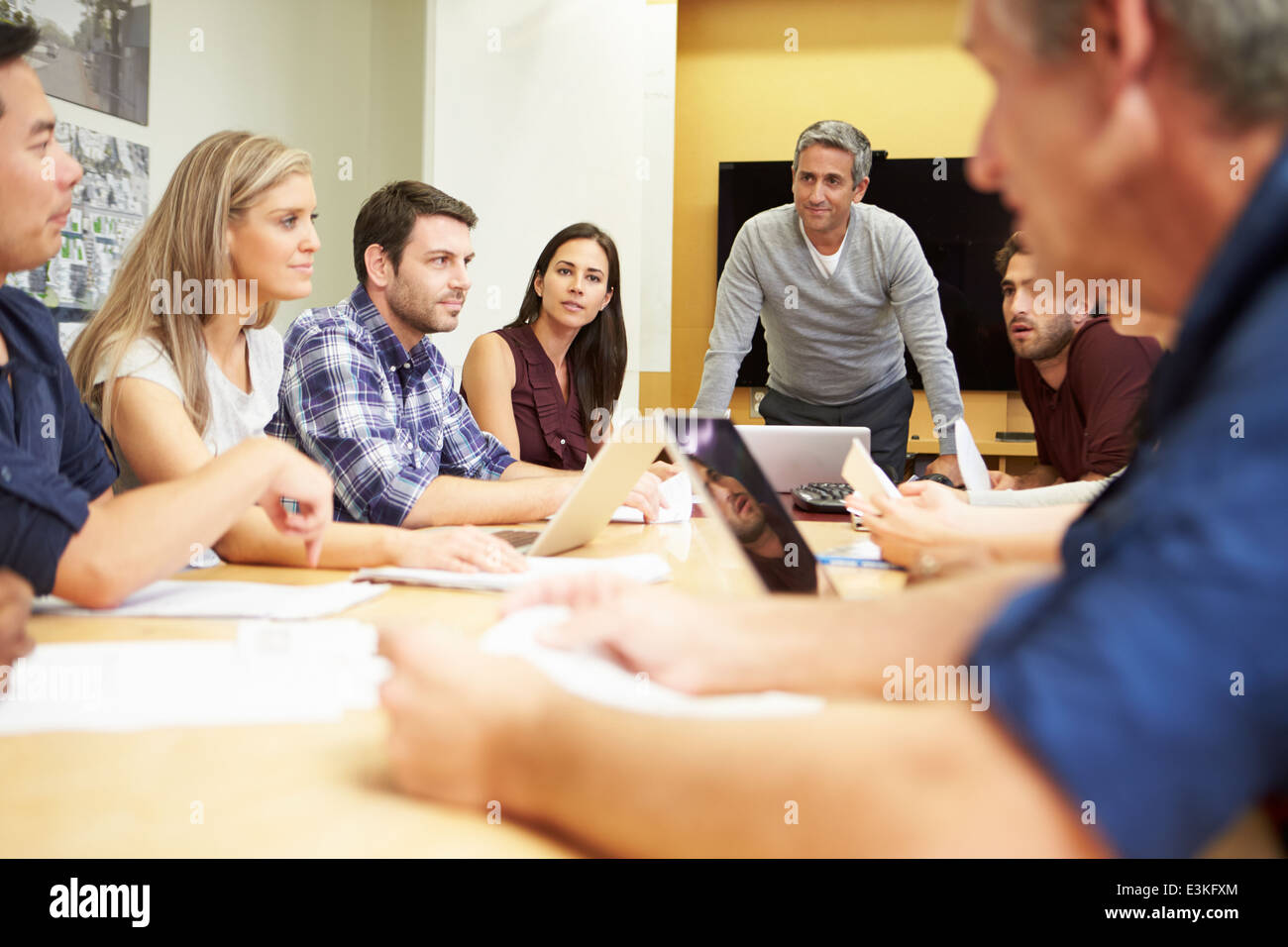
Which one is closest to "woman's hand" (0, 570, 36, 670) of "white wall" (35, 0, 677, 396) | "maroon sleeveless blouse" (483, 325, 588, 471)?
"maroon sleeveless blouse" (483, 325, 588, 471)

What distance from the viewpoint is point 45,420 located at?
1.31 metres

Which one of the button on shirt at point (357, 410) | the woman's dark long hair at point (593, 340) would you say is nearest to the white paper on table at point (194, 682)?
the button on shirt at point (357, 410)

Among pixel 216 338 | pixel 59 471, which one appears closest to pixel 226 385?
pixel 216 338

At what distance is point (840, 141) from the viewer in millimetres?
3326

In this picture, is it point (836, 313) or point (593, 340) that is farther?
point (836, 313)

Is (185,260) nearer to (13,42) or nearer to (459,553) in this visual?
(13,42)

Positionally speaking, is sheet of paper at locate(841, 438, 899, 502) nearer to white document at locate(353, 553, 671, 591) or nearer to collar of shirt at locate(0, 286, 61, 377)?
white document at locate(353, 553, 671, 591)

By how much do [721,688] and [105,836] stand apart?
0.35 metres

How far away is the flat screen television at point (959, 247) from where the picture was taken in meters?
4.70

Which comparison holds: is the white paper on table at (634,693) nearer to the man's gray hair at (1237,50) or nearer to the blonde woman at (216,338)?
the man's gray hair at (1237,50)

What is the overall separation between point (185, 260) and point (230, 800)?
150 centimetres
